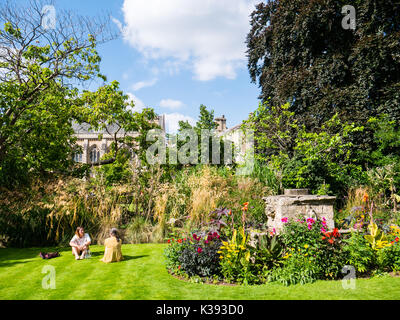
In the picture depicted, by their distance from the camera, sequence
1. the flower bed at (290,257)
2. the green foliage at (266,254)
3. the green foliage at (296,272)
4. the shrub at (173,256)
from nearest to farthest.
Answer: the green foliage at (296,272) → the flower bed at (290,257) → the green foliage at (266,254) → the shrub at (173,256)

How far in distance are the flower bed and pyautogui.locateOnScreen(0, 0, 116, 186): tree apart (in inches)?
246

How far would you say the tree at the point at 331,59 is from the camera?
414 inches

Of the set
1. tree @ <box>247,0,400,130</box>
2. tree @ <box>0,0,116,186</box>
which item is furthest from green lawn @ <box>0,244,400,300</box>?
tree @ <box>247,0,400,130</box>

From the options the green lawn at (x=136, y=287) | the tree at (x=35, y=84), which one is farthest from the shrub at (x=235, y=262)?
the tree at (x=35, y=84)

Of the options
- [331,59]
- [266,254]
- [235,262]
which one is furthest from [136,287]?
[331,59]

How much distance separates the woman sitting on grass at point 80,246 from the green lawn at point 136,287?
0.35 m

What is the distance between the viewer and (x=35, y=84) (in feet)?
27.1

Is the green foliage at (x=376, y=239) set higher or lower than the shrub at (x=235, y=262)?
higher

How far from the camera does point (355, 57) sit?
10961 millimetres

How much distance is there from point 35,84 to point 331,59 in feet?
37.1

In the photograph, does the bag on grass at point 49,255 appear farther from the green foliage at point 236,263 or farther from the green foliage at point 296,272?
the green foliage at point 296,272

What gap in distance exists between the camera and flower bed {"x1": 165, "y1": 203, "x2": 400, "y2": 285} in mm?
4082

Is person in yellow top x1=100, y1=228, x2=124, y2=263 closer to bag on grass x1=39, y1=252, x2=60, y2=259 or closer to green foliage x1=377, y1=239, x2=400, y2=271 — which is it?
bag on grass x1=39, y1=252, x2=60, y2=259

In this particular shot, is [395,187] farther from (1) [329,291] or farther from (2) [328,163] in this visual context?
(1) [329,291]
